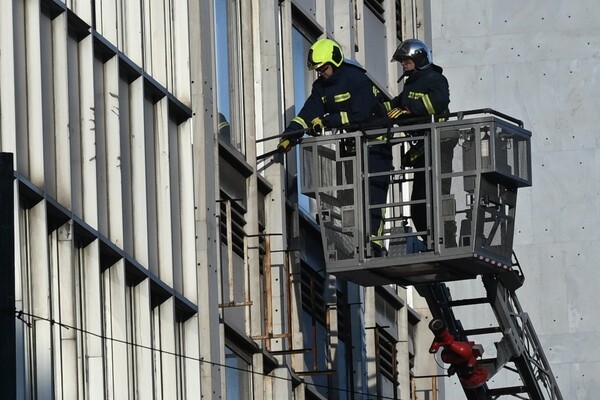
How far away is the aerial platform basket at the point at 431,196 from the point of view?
24.4 m

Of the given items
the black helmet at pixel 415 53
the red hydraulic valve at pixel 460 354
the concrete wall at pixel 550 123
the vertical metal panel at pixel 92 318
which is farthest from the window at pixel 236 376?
the concrete wall at pixel 550 123

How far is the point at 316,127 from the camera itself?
82.7 feet

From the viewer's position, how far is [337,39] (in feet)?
112

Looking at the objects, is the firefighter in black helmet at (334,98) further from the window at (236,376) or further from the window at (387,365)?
the window at (387,365)

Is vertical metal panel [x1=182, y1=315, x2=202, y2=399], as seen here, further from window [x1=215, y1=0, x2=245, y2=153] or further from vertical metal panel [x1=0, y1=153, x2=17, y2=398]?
vertical metal panel [x1=0, y1=153, x2=17, y2=398]

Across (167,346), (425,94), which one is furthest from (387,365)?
(167,346)

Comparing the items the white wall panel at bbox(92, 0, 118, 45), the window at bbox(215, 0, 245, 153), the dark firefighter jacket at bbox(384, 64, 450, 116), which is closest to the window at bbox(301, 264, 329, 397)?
the window at bbox(215, 0, 245, 153)

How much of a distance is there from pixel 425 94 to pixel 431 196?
4.39 feet

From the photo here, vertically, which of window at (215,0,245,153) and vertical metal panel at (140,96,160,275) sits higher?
window at (215,0,245,153)

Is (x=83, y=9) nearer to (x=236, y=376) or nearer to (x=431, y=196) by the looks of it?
(x=431, y=196)

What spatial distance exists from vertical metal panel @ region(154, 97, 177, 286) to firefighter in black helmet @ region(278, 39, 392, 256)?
175cm

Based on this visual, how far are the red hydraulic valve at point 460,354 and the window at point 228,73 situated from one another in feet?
11.5

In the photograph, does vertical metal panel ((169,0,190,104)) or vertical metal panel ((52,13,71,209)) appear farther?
vertical metal panel ((169,0,190,104))

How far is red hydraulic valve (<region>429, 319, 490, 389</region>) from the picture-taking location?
26750 millimetres
